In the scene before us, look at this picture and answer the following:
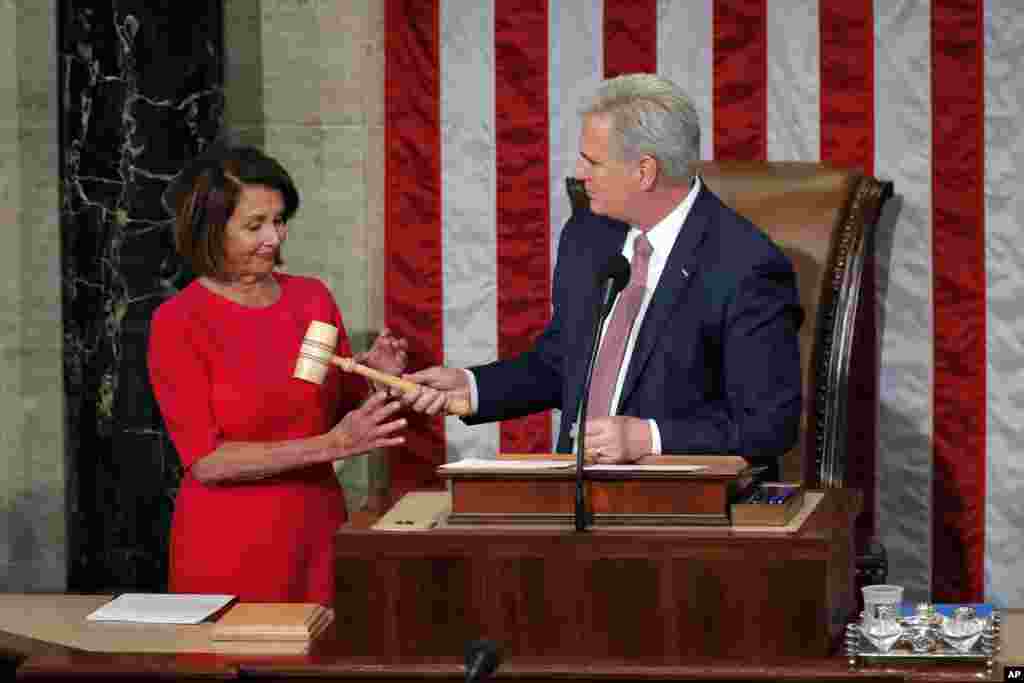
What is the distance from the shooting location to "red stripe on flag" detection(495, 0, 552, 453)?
16.6ft

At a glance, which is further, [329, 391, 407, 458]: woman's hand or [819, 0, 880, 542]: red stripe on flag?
[819, 0, 880, 542]: red stripe on flag

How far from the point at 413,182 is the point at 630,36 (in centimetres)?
74

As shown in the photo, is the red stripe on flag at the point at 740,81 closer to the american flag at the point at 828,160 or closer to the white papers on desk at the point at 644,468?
the american flag at the point at 828,160

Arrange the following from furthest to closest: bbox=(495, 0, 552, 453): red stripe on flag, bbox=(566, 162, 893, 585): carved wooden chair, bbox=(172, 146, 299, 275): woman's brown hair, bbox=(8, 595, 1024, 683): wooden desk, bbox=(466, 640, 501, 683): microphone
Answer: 1. bbox=(495, 0, 552, 453): red stripe on flag
2. bbox=(566, 162, 893, 585): carved wooden chair
3. bbox=(172, 146, 299, 275): woman's brown hair
4. bbox=(8, 595, 1024, 683): wooden desk
5. bbox=(466, 640, 501, 683): microphone

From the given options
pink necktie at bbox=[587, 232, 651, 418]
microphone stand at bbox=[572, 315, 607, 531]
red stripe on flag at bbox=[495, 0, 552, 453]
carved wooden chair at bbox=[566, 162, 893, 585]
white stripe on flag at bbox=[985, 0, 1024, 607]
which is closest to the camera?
microphone stand at bbox=[572, 315, 607, 531]

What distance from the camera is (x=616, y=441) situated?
3059mm

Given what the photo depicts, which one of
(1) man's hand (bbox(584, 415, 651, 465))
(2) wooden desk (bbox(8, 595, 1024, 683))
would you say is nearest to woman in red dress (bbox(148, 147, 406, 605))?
(1) man's hand (bbox(584, 415, 651, 465))

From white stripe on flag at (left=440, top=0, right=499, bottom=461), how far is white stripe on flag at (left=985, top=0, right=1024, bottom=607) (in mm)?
1385

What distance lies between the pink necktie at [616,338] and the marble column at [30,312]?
6.99 ft

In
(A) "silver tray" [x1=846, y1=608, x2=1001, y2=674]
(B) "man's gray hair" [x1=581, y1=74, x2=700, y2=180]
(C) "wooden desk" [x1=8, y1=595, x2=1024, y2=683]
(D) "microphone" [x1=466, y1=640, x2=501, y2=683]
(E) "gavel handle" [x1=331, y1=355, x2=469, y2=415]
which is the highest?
(B) "man's gray hair" [x1=581, y1=74, x2=700, y2=180]

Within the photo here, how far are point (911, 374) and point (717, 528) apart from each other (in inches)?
90.9

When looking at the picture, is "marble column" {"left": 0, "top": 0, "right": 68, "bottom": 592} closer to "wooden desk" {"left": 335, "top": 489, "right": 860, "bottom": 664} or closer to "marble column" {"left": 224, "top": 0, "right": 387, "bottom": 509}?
"marble column" {"left": 224, "top": 0, "right": 387, "bottom": 509}

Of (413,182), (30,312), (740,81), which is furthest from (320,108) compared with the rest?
(740,81)

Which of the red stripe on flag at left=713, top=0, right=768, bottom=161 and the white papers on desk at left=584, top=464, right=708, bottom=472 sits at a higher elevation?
the red stripe on flag at left=713, top=0, right=768, bottom=161
